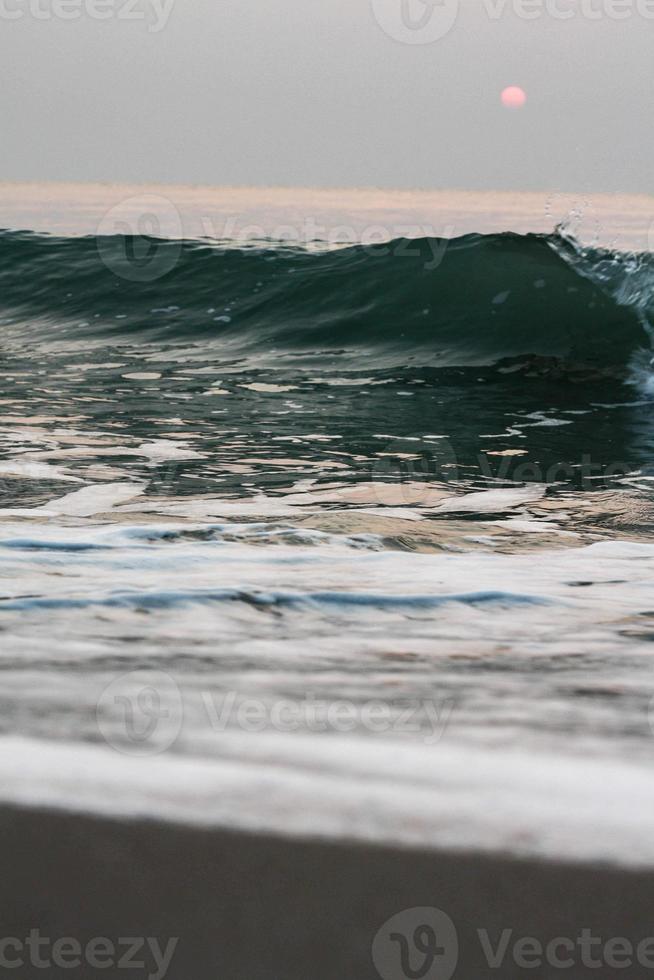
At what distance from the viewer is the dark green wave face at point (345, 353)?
4.95m

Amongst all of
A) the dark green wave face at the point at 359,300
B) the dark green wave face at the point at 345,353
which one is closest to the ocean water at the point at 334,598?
the dark green wave face at the point at 345,353

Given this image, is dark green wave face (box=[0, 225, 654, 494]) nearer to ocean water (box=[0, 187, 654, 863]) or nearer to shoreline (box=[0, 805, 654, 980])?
ocean water (box=[0, 187, 654, 863])

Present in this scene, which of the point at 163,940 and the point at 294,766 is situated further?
the point at 294,766

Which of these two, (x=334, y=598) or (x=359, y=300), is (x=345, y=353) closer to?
(x=359, y=300)

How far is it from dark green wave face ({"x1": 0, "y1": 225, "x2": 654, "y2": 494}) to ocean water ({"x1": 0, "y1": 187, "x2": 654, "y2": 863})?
50 millimetres

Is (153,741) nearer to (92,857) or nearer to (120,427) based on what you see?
(92,857)

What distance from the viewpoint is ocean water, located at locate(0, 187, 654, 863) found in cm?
134

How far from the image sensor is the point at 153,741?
150cm

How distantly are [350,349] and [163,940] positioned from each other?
8.88 m

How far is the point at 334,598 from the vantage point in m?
2.36

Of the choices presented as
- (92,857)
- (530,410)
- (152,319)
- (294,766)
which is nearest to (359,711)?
(294,766)

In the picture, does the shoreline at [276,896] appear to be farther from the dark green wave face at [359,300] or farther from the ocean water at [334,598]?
the dark green wave face at [359,300]

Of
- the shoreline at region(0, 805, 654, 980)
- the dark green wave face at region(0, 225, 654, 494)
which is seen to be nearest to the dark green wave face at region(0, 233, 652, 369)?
the dark green wave face at region(0, 225, 654, 494)

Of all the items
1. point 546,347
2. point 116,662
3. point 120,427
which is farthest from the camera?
point 546,347
